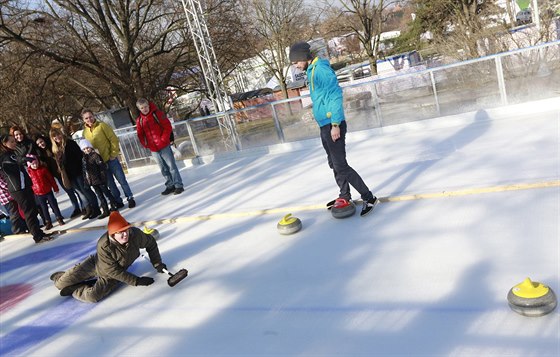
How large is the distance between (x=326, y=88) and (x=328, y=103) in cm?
14

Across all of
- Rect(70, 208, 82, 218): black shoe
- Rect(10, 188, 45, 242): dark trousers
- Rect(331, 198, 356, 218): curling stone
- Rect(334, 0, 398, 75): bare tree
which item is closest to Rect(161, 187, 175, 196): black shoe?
Rect(70, 208, 82, 218): black shoe

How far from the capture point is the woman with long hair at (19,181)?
6.04 meters

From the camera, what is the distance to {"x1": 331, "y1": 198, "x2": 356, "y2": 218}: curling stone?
4.62 metres

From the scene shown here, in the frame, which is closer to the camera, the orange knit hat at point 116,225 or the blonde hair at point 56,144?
the orange knit hat at point 116,225

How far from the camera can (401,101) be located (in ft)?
28.0

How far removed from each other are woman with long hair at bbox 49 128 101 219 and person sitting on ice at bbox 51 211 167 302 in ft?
9.30

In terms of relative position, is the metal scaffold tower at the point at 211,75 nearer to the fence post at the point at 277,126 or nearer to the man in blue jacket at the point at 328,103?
the fence post at the point at 277,126

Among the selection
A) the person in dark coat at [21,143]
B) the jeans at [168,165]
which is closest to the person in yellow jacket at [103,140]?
the jeans at [168,165]

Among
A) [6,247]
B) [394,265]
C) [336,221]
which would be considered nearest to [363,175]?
[336,221]

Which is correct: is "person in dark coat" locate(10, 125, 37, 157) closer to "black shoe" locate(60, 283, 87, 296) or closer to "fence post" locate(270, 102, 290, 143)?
"black shoe" locate(60, 283, 87, 296)

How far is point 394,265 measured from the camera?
11.4ft

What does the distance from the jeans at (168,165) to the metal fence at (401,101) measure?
8.05ft

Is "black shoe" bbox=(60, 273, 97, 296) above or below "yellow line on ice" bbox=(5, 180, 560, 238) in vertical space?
above

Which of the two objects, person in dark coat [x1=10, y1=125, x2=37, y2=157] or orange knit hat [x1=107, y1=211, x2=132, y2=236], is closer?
orange knit hat [x1=107, y1=211, x2=132, y2=236]
